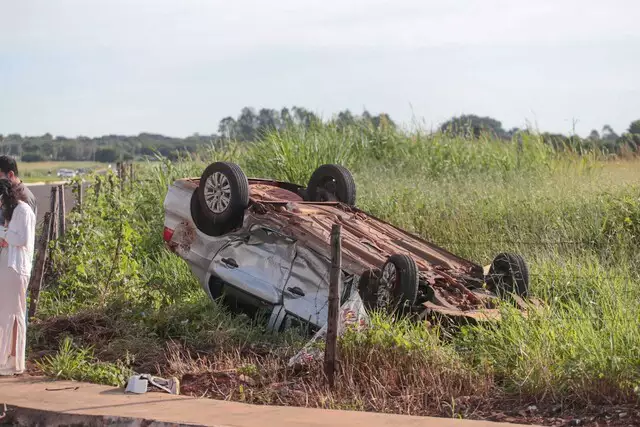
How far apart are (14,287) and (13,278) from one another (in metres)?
0.08

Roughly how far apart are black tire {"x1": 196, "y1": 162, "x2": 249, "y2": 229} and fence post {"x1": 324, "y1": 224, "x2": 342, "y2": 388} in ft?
7.40

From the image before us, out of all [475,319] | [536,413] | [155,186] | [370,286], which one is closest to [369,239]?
[370,286]

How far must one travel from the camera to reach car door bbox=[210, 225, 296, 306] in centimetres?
916

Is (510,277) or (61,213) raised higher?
(61,213)

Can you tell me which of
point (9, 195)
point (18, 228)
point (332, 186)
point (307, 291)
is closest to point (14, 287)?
point (18, 228)

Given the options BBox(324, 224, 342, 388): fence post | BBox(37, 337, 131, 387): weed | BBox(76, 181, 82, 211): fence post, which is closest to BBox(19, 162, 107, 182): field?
BBox(76, 181, 82, 211): fence post

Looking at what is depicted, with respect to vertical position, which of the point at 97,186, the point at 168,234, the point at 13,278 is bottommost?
the point at 13,278

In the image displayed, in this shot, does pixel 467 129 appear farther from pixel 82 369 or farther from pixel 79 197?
pixel 82 369

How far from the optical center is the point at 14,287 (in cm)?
822

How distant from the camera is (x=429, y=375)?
721 cm

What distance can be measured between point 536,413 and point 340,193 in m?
4.43

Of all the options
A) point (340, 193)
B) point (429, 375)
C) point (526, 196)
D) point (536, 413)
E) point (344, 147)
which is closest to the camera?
point (536, 413)

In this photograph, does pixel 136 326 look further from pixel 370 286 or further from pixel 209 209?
pixel 370 286

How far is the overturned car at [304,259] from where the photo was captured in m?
8.52
